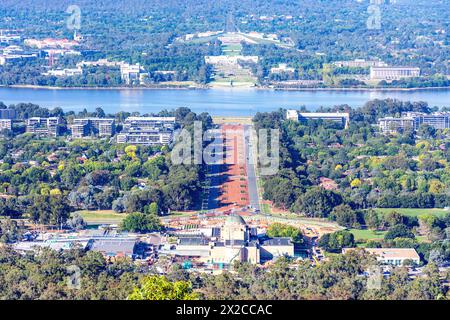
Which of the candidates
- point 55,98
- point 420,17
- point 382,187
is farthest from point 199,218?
point 420,17

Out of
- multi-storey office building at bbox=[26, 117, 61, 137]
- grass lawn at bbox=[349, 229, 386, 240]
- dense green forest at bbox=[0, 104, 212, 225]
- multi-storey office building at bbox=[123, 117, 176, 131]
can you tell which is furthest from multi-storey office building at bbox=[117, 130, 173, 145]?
grass lawn at bbox=[349, 229, 386, 240]

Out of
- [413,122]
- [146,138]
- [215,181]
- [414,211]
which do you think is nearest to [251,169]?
[215,181]

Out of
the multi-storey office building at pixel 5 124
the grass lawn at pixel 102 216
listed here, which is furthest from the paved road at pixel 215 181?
the multi-storey office building at pixel 5 124

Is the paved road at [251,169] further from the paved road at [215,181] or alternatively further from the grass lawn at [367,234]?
the grass lawn at [367,234]

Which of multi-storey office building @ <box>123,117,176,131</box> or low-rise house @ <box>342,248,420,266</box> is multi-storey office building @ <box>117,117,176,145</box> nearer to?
multi-storey office building @ <box>123,117,176,131</box>
